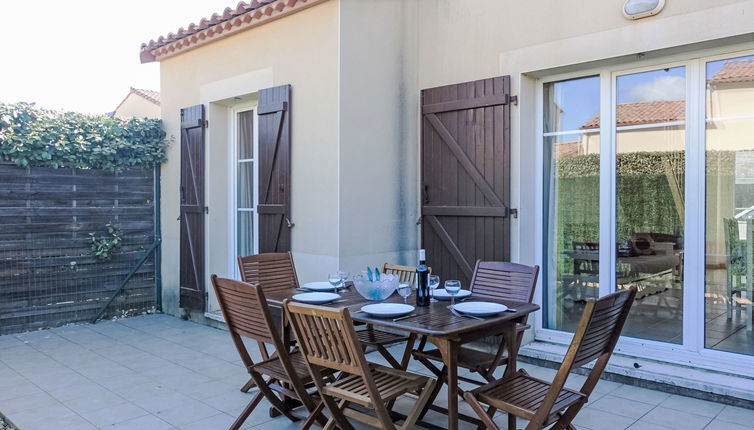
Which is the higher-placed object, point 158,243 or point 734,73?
point 734,73

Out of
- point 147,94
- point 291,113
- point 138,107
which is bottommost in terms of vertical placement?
point 291,113

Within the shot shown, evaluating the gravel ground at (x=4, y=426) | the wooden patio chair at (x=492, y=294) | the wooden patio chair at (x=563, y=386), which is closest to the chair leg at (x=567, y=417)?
the wooden patio chair at (x=563, y=386)

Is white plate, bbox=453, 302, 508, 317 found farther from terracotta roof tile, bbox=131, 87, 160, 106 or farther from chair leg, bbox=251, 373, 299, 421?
terracotta roof tile, bbox=131, 87, 160, 106

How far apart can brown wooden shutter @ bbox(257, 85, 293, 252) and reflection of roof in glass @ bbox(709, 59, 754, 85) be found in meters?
3.43

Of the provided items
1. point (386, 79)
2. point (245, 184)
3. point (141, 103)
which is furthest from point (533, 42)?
point (141, 103)

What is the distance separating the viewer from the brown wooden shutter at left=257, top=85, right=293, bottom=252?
5.16 meters

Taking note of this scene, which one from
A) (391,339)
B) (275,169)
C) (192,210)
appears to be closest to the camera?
(391,339)

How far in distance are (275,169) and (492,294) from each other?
2.61m

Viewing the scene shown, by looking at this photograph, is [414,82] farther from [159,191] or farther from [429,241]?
[159,191]

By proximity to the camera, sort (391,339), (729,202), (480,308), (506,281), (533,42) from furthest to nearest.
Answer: (533,42)
(729,202)
(391,339)
(506,281)
(480,308)

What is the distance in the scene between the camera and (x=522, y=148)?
4.51 meters

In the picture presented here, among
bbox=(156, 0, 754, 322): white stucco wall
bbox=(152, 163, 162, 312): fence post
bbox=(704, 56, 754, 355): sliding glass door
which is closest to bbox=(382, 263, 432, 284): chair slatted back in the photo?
bbox=(156, 0, 754, 322): white stucco wall

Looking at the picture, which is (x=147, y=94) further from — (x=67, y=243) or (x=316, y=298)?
(x=316, y=298)

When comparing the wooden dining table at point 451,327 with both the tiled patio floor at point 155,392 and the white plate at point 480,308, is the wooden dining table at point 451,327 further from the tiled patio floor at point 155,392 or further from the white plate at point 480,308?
the tiled patio floor at point 155,392
